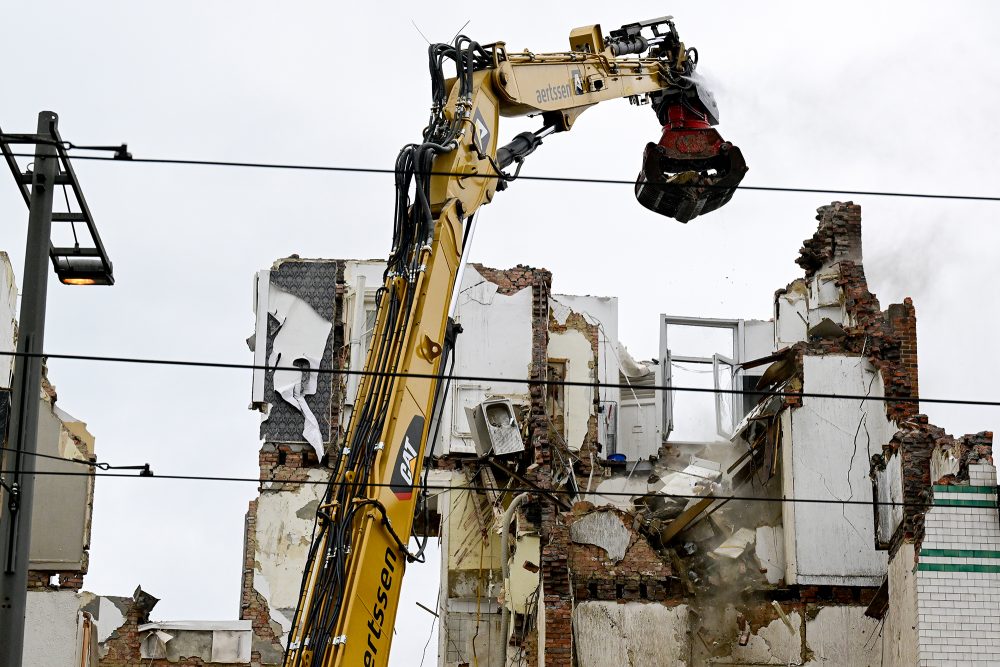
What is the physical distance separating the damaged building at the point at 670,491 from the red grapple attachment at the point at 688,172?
338 centimetres

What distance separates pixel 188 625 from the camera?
99.3ft

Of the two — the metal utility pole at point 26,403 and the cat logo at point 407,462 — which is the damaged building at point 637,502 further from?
the metal utility pole at point 26,403

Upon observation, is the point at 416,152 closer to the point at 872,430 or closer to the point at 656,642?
the point at 656,642

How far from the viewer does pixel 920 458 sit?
2281cm

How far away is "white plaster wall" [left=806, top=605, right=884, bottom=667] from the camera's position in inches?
990

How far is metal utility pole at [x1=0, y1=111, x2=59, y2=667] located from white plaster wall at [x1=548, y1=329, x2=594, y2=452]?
21239mm

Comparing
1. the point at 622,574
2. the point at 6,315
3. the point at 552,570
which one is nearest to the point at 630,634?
the point at 622,574

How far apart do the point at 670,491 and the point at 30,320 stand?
17.0 m

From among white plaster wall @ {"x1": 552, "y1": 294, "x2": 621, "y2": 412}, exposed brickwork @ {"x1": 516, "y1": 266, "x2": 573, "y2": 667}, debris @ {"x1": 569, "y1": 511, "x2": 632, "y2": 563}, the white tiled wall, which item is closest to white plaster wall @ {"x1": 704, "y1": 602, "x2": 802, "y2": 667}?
debris @ {"x1": 569, "y1": 511, "x2": 632, "y2": 563}

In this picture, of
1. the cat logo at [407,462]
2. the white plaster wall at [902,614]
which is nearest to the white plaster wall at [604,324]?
the white plaster wall at [902,614]

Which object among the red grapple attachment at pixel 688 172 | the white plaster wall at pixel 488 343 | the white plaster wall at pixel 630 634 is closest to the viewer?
the red grapple attachment at pixel 688 172

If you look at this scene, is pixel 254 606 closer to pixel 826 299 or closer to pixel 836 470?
pixel 836 470

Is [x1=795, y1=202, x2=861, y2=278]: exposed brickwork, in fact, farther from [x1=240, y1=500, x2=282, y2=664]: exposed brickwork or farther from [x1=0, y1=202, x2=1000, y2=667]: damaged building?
[x1=240, y1=500, x2=282, y2=664]: exposed brickwork

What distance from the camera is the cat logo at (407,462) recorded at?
46.9ft
